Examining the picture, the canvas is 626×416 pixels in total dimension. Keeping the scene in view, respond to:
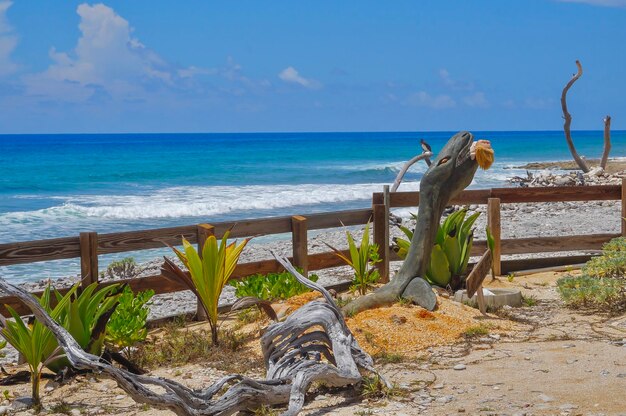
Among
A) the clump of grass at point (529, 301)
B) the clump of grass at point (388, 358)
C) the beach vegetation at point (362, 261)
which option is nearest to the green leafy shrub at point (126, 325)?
the clump of grass at point (388, 358)

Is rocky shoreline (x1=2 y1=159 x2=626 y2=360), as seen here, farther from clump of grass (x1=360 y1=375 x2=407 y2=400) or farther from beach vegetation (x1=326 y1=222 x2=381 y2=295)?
clump of grass (x1=360 y1=375 x2=407 y2=400)

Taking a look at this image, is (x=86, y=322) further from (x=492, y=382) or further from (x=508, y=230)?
(x=508, y=230)

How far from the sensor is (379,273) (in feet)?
31.7

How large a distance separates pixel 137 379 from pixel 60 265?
10950 mm

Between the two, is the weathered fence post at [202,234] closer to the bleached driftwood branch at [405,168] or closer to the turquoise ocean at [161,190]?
the bleached driftwood branch at [405,168]

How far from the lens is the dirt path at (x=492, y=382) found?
5176 mm

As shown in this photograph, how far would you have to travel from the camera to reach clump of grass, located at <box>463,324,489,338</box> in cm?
704

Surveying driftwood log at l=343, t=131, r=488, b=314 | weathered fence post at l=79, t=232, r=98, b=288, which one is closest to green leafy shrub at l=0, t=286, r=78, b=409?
weathered fence post at l=79, t=232, r=98, b=288


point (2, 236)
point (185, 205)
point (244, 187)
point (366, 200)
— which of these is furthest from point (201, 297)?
point (244, 187)

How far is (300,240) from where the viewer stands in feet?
29.4

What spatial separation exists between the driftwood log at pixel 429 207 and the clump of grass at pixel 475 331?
30.2 inches

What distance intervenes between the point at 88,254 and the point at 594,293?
492 cm

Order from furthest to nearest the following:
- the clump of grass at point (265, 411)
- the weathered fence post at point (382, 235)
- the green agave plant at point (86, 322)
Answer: the weathered fence post at point (382, 235)
the green agave plant at point (86, 322)
the clump of grass at point (265, 411)

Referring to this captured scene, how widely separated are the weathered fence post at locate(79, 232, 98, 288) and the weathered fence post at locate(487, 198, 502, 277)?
476 cm
